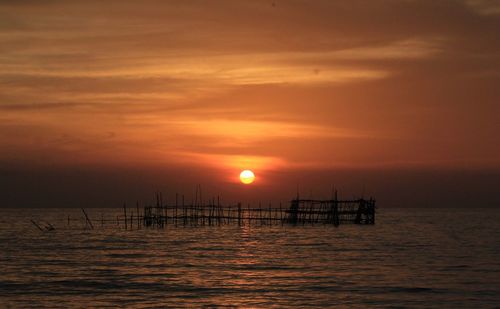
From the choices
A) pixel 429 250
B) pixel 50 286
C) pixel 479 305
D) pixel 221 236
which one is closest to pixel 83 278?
pixel 50 286

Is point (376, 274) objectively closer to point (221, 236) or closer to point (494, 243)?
point (494, 243)

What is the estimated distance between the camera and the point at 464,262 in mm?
37750

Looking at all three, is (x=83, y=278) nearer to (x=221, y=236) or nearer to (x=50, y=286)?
(x=50, y=286)

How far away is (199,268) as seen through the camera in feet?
116

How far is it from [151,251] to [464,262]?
2001cm

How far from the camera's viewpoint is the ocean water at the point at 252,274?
82.3 feet

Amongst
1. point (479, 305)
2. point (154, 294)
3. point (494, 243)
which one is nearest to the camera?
point (479, 305)

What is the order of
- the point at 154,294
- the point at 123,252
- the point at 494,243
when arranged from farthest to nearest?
the point at 494,243
the point at 123,252
the point at 154,294

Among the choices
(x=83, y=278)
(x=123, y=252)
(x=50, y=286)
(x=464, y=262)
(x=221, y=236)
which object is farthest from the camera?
(x=221, y=236)

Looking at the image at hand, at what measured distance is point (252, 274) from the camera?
107ft

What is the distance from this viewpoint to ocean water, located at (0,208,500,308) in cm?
2508

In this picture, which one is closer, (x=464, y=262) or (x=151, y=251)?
(x=464, y=262)

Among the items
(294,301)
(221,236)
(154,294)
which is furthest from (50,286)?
(221,236)

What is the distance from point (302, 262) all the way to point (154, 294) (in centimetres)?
1322
